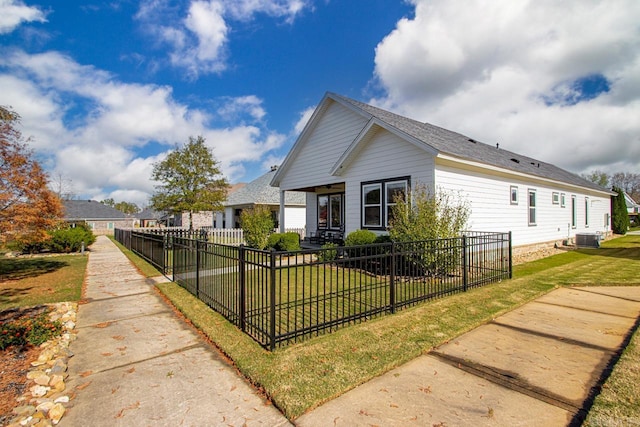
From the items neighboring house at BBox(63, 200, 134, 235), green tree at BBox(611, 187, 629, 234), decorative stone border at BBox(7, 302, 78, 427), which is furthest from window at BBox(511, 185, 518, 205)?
neighboring house at BBox(63, 200, 134, 235)

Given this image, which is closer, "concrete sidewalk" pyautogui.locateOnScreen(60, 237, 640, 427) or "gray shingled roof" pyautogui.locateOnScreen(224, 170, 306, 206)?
"concrete sidewalk" pyautogui.locateOnScreen(60, 237, 640, 427)

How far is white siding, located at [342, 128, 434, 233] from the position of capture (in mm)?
9531

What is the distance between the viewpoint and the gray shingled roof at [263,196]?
88.1ft

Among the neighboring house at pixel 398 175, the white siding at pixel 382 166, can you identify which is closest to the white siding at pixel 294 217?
the neighboring house at pixel 398 175

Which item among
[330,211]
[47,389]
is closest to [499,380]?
[47,389]

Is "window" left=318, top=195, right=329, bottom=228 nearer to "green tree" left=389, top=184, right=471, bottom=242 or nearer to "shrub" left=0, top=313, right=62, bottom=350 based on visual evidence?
"green tree" left=389, top=184, right=471, bottom=242

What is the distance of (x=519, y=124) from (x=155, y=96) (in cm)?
3119

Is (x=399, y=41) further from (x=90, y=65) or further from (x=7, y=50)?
(x=7, y=50)

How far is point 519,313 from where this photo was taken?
538cm

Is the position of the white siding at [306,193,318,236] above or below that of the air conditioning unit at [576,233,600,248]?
above

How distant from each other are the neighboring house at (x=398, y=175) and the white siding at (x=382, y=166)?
31mm

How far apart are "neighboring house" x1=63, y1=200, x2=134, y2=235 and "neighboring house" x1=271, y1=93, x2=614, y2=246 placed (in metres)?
47.1

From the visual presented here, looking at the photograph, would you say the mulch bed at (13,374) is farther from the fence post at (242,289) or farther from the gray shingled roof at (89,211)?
the gray shingled roof at (89,211)

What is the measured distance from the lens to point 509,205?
12227mm
